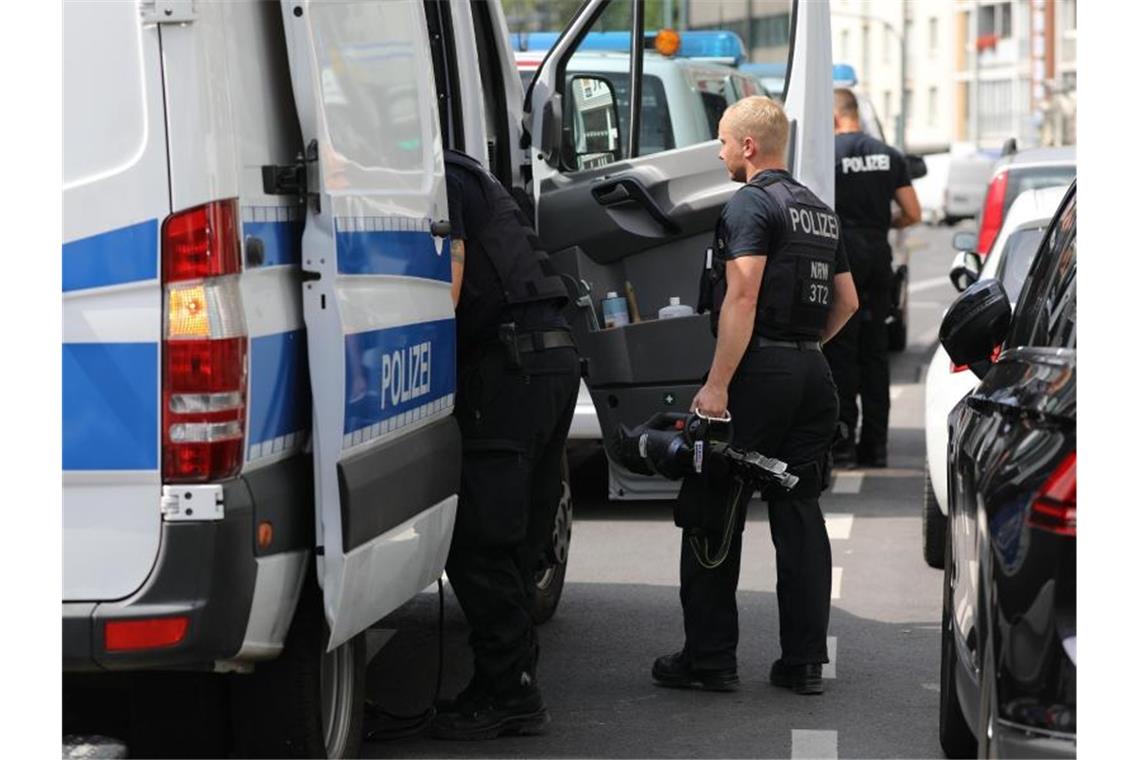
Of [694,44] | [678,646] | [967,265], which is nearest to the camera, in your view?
[678,646]

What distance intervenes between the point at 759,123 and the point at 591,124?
68.8 inches

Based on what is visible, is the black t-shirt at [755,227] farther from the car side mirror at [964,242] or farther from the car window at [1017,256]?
the car side mirror at [964,242]

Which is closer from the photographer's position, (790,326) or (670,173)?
(790,326)

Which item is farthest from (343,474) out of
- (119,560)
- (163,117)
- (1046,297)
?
(1046,297)

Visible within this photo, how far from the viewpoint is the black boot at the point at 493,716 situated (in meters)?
5.63

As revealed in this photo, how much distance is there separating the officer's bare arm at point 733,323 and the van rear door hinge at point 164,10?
2.31m

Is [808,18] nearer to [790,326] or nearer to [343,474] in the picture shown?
[790,326]

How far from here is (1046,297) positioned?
4.70 m

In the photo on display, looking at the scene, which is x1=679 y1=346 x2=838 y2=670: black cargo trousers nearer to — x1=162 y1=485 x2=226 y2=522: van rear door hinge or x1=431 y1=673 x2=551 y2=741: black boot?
x1=431 y1=673 x2=551 y2=741: black boot

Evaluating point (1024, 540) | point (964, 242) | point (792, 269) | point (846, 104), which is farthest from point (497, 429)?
point (964, 242)

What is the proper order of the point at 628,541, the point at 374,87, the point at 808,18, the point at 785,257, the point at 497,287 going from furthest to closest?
the point at 628,541 < the point at 808,18 < the point at 785,257 < the point at 497,287 < the point at 374,87

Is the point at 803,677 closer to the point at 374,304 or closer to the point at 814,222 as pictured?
the point at 814,222

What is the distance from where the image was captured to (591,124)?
785 cm
